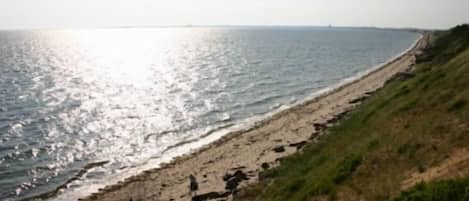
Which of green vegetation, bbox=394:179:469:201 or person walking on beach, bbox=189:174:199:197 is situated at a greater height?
green vegetation, bbox=394:179:469:201

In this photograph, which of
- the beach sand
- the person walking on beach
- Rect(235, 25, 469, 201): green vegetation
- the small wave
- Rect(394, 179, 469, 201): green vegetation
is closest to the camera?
Rect(394, 179, 469, 201): green vegetation

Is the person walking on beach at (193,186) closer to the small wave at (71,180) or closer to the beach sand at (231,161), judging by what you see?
the beach sand at (231,161)

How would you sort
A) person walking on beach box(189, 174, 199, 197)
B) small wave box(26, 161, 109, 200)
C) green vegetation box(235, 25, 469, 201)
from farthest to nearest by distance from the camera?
small wave box(26, 161, 109, 200) → person walking on beach box(189, 174, 199, 197) → green vegetation box(235, 25, 469, 201)

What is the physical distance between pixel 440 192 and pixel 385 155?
21.9ft

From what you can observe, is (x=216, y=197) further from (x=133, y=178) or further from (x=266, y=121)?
(x=266, y=121)

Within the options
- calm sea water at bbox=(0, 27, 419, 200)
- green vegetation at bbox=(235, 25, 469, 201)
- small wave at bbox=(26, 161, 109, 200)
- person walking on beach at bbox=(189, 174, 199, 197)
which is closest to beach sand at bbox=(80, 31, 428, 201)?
person walking on beach at bbox=(189, 174, 199, 197)

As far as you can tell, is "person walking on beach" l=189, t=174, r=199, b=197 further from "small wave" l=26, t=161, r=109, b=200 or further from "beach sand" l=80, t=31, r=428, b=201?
"small wave" l=26, t=161, r=109, b=200

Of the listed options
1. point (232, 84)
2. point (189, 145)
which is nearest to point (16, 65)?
point (232, 84)

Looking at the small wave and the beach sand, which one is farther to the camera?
the small wave

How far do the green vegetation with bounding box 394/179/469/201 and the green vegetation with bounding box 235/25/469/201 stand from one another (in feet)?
0.10

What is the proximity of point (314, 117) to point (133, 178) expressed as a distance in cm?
2163

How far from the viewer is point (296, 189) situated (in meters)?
21.1

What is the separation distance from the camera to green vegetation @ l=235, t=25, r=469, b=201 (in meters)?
17.2

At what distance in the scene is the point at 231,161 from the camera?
3412 centimetres
